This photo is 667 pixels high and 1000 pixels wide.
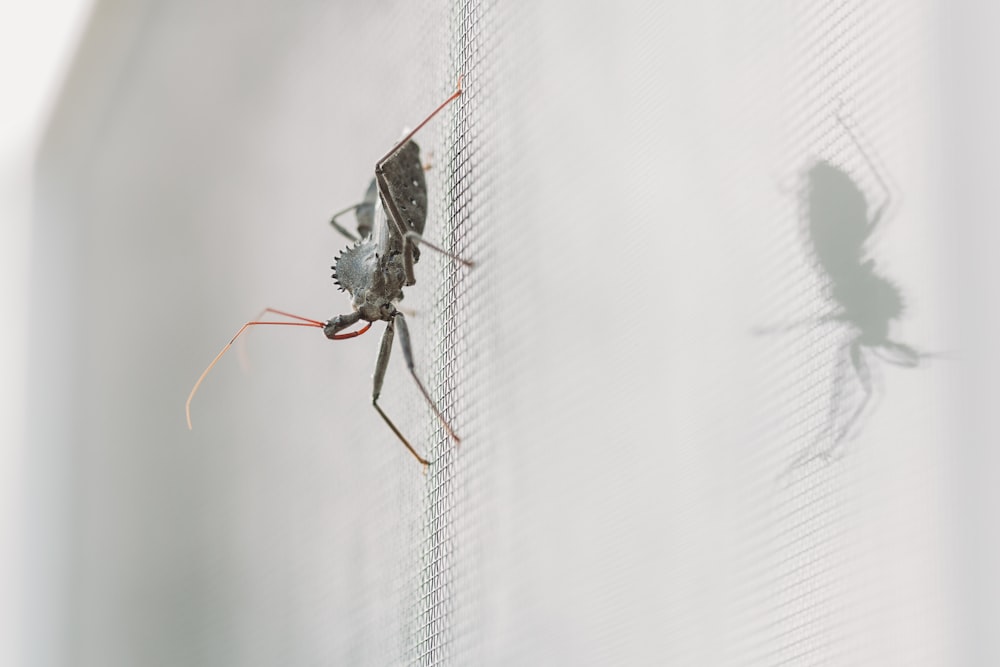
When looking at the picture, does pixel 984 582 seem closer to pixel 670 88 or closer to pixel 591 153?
pixel 670 88

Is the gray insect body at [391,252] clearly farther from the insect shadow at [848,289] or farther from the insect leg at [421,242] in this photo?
the insect shadow at [848,289]

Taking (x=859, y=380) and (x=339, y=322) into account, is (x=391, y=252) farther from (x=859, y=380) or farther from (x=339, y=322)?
(x=859, y=380)

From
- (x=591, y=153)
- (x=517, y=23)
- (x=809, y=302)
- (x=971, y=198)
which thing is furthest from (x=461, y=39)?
(x=971, y=198)

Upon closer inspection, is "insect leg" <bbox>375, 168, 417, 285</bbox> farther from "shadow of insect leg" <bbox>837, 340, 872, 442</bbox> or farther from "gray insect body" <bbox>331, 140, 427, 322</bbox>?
"shadow of insect leg" <bbox>837, 340, 872, 442</bbox>

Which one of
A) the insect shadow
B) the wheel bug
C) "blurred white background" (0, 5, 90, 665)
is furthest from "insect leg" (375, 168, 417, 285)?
"blurred white background" (0, 5, 90, 665)

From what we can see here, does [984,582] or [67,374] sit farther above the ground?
[67,374]

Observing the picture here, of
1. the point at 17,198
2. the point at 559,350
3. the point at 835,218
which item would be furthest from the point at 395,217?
the point at 17,198

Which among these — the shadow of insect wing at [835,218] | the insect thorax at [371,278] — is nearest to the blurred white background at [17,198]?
the insect thorax at [371,278]
